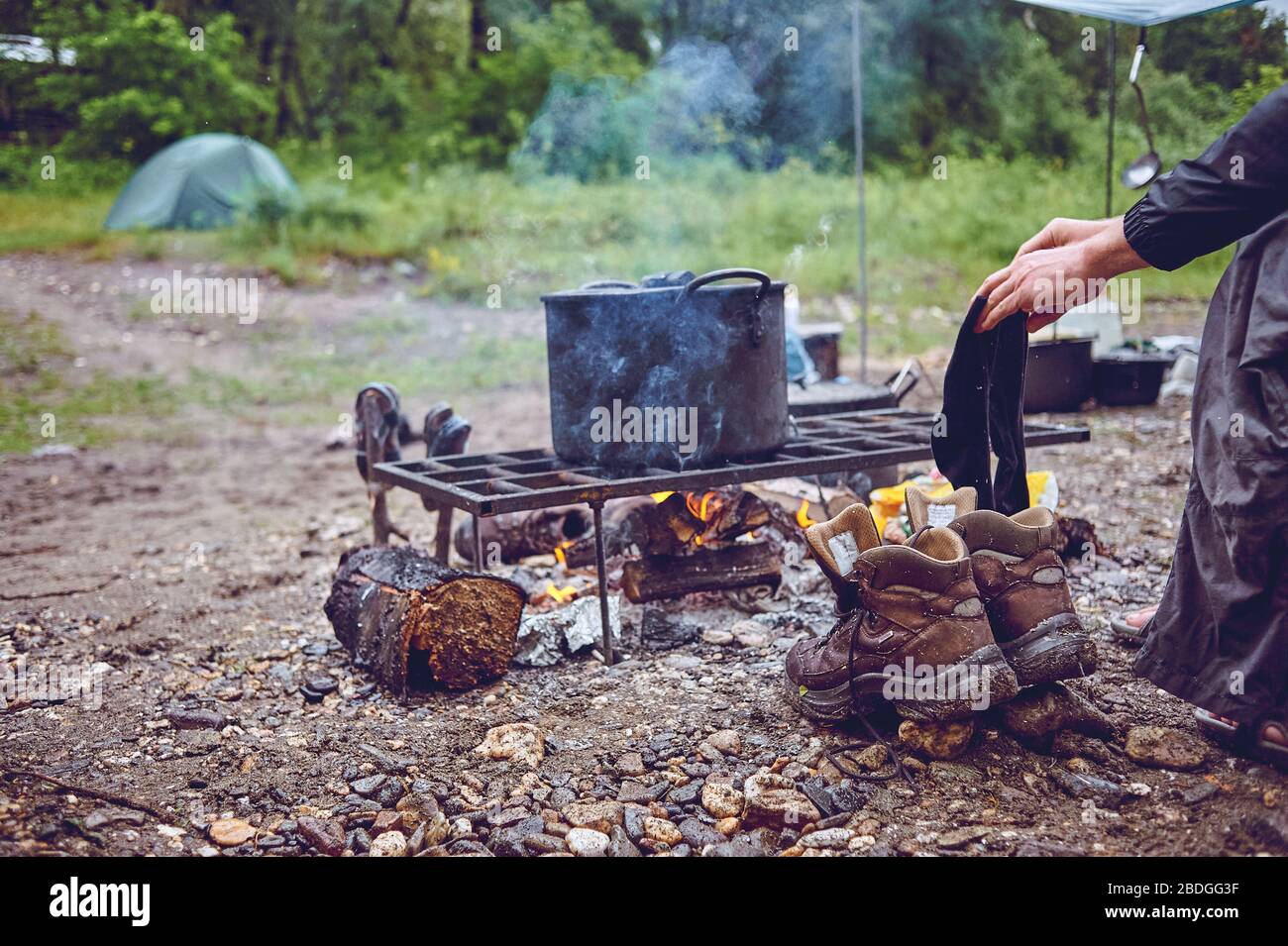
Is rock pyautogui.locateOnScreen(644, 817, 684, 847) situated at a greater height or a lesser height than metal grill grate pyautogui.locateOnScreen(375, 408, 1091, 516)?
lesser

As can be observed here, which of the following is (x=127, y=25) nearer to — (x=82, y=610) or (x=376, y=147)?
(x=376, y=147)

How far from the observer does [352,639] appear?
11.8 ft

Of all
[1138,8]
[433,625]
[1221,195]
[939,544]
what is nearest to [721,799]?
[939,544]

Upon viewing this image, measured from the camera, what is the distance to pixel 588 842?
2408 millimetres

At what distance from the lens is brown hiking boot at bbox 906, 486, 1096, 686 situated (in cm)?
261

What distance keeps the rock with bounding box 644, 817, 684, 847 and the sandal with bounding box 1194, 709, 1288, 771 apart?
53.6 inches

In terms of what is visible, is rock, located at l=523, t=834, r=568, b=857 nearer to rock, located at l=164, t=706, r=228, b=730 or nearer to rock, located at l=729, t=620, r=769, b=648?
rock, located at l=164, t=706, r=228, b=730

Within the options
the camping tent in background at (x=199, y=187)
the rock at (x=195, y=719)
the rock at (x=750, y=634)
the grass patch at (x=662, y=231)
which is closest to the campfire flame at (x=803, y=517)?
the rock at (x=750, y=634)

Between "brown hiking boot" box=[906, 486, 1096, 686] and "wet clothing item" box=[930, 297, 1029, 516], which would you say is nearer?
"brown hiking boot" box=[906, 486, 1096, 686]

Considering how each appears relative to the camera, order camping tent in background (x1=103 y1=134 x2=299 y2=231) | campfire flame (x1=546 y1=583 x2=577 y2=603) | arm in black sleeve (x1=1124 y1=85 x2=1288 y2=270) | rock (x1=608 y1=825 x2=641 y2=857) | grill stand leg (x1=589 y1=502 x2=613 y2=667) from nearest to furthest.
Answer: arm in black sleeve (x1=1124 y1=85 x2=1288 y2=270), rock (x1=608 y1=825 x2=641 y2=857), grill stand leg (x1=589 y1=502 x2=613 y2=667), campfire flame (x1=546 y1=583 x2=577 y2=603), camping tent in background (x1=103 y1=134 x2=299 y2=231)

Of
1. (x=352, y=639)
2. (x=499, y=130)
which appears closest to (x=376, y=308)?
(x=499, y=130)

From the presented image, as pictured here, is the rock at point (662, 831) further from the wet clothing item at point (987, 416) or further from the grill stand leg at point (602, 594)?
the wet clothing item at point (987, 416)

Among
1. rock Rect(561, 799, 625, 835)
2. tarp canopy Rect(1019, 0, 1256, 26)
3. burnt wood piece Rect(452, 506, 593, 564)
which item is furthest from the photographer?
burnt wood piece Rect(452, 506, 593, 564)

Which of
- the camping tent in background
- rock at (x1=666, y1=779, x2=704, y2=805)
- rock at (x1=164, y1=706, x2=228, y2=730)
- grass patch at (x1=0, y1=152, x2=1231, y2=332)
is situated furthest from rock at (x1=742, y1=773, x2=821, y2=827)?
the camping tent in background
